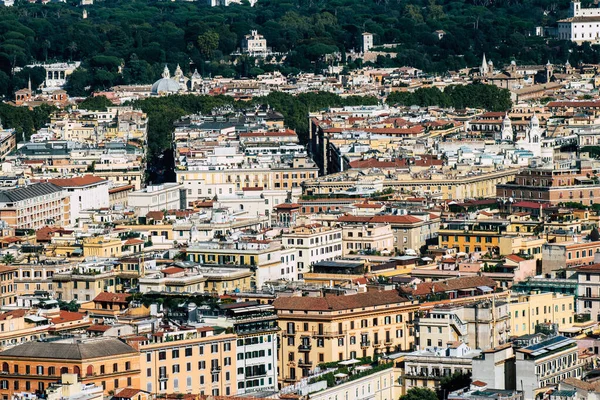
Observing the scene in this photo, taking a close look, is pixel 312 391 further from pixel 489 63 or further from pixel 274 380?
pixel 489 63

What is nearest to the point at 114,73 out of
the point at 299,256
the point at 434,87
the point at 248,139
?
the point at 434,87

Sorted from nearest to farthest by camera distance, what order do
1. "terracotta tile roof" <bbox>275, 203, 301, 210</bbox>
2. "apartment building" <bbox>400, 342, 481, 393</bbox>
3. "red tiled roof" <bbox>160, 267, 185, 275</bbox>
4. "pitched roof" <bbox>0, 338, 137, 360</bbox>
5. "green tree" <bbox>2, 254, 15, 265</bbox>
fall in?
"pitched roof" <bbox>0, 338, 137, 360</bbox> → "apartment building" <bbox>400, 342, 481, 393</bbox> → "red tiled roof" <bbox>160, 267, 185, 275</bbox> → "green tree" <bbox>2, 254, 15, 265</bbox> → "terracotta tile roof" <bbox>275, 203, 301, 210</bbox>

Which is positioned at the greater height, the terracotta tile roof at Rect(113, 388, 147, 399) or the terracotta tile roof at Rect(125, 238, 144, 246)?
the terracotta tile roof at Rect(125, 238, 144, 246)

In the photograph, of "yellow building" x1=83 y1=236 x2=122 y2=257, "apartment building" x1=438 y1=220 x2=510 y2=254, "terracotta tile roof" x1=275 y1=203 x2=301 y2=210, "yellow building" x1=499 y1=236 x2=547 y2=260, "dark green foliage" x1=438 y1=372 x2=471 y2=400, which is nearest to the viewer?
"dark green foliage" x1=438 y1=372 x2=471 y2=400

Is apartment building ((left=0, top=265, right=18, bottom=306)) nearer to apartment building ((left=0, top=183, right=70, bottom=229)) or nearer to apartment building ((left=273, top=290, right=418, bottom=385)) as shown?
apartment building ((left=273, top=290, right=418, bottom=385))

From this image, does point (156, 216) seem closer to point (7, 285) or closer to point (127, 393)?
point (7, 285)

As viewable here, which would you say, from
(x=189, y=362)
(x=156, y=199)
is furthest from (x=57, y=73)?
(x=189, y=362)

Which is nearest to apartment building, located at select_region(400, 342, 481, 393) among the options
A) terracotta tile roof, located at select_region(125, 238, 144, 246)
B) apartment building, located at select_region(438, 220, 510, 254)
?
apartment building, located at select_region(438, 220, 510, 254)
